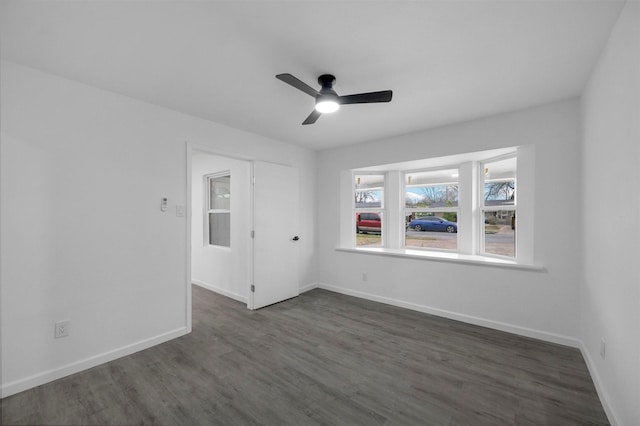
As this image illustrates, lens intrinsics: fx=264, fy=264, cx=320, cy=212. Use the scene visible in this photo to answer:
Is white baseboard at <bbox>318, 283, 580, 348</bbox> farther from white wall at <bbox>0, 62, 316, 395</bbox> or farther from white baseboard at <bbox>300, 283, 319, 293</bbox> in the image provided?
white wall at <bbox>0, 62, 316, 395</bbox>

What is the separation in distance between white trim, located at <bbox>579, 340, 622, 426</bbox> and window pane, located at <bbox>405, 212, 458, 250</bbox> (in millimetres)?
1713

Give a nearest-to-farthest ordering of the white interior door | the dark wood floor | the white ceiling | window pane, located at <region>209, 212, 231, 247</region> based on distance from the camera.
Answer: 1. the white ceiling
2. the dark wood floor
3. the white interior door
4. window pane, located at <region>209, 212, 231, 247</region>

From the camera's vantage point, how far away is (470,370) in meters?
2.25

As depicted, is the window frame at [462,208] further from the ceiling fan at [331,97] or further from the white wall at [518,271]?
the ceiling fan at [331,97]

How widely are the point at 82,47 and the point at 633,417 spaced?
3981 millimetres

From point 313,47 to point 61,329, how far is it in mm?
2982

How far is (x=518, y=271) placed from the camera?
9.62 ft

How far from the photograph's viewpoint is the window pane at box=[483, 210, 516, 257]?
10.7 feet

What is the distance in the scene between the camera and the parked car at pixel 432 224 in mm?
3910

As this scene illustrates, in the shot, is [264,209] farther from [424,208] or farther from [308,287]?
[424,208]

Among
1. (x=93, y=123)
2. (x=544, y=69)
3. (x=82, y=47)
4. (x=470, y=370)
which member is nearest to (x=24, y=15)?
(x=82, y=47)

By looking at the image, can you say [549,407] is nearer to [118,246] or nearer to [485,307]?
[485,307]

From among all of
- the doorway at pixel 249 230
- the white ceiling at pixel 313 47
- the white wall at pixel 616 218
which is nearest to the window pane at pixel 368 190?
the doorway at pixel 249 230

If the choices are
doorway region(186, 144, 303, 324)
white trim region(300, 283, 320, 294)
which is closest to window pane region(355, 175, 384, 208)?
doorway region(186, 144, 303, 324)
